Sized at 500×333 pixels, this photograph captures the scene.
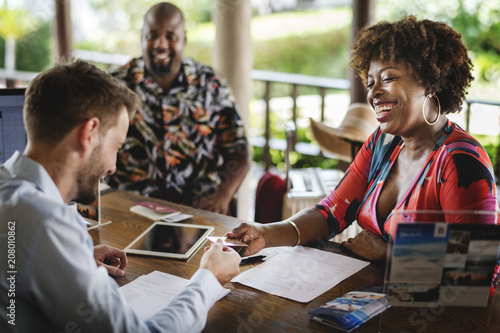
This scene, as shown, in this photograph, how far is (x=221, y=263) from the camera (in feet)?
4.07

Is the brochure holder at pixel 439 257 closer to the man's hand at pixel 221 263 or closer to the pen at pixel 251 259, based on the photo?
the man's hand at pixel 221 263

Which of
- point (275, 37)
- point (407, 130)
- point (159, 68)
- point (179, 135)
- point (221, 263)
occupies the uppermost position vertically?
point (275, 37)

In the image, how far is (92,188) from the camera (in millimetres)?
1152

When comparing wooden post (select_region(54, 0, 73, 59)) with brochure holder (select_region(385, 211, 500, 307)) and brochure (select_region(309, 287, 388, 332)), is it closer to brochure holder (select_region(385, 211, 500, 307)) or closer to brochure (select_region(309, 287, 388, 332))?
brochure (select_region(309, 287, 388, 332))

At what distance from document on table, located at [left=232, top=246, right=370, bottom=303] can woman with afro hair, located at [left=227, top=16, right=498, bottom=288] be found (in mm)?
79

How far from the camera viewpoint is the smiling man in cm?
257

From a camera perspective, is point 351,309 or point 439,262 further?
point 351,309

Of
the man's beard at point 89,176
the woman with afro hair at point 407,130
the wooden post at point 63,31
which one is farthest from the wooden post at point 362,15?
the wooden post at point 63,31

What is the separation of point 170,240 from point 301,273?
474 millimetres

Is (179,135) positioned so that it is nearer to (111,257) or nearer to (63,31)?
(111,257)

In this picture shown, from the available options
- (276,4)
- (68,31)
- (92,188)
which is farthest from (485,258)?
(276,4)

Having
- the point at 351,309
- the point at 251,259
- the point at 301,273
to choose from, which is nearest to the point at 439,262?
the point at 351,309

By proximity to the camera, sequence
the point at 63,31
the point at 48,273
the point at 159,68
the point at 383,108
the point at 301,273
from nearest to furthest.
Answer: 1. the point at 48,273
2. the point at 301,273
3. the point at 383,108
4. the point at 159,68
5. the point at 63,31

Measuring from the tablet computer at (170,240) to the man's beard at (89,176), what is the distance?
1.47 ft
